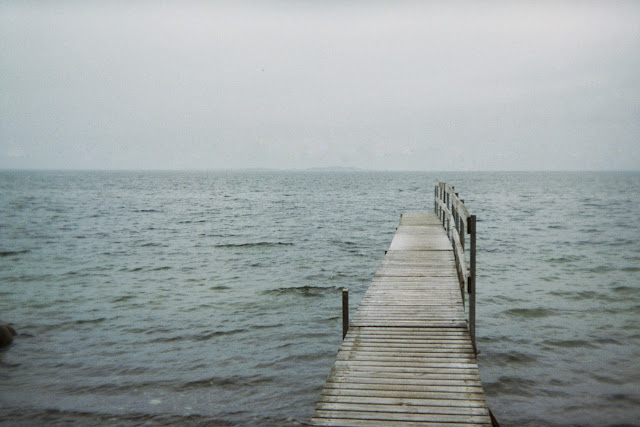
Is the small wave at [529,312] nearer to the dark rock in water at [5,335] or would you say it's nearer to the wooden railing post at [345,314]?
the wooden railing post at [345,314]

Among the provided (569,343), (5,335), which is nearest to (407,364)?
(569,343)

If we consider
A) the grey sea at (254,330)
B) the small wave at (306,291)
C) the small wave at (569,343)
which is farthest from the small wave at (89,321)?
the small wave at (569,343)

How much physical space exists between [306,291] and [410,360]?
8.22m

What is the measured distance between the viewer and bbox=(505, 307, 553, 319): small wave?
1112 cm

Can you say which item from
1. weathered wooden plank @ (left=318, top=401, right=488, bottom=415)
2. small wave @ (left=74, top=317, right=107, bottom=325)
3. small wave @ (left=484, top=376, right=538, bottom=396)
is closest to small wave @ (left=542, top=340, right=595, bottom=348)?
small wave @ (left=484, top=376, right=538, bottom=396)

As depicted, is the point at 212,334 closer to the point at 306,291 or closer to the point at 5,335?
the point at 5,335

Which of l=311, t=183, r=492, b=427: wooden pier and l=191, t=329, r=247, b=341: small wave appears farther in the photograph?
l=191, t=329, r=247, b=341: small wave

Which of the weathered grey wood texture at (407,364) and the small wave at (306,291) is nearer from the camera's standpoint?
the weathered grey wood texture at (407,364)

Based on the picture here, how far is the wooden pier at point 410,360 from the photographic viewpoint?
4512 mm

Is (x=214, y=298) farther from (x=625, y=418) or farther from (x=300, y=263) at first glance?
(x=625, y=418)

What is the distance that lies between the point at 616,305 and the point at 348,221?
866 inches

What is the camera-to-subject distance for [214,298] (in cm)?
1309

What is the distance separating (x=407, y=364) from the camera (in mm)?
5535

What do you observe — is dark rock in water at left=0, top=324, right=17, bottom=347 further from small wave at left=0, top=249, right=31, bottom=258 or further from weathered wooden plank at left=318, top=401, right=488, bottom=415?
small wave at left=0, top=249, right=31, bottom=258
